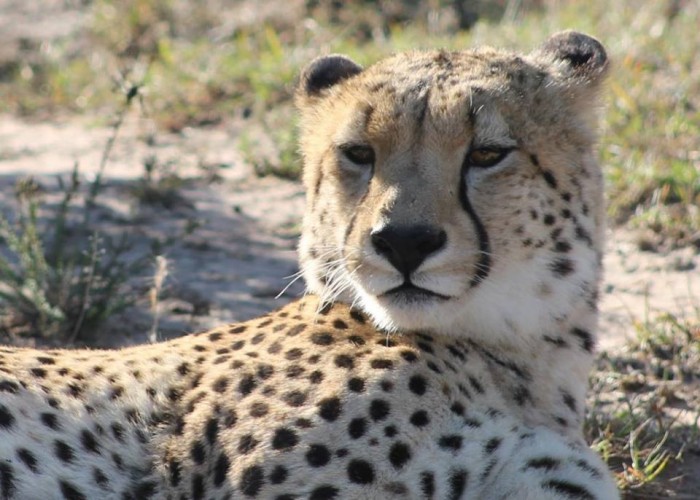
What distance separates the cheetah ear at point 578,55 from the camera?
3613 millimetres

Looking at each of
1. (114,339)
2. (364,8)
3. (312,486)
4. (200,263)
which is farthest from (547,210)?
(364,8)

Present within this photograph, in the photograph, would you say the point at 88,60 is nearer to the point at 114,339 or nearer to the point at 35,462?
the point at 114,339

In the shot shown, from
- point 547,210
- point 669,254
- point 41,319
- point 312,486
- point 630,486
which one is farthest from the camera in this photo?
point 669,254

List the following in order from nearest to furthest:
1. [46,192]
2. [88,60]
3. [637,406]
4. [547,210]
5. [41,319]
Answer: [547,210], [637,406], [41,319], [46,192], [88,60]

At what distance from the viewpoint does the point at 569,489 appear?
310 centimetres

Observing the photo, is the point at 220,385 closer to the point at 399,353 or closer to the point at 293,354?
the point at 293,354

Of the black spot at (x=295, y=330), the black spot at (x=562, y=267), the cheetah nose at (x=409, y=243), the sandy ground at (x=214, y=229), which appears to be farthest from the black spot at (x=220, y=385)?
the sandy ground at (x=214, y=229)

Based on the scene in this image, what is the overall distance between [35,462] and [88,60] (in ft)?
20.0

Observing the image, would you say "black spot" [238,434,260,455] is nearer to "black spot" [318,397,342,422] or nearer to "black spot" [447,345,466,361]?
"black spot" [318,397,342,422]

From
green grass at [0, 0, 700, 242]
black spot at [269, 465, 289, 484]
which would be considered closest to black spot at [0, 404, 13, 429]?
black spot at [269, 465, 289, 484]

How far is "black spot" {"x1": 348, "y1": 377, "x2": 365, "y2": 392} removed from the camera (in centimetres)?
311

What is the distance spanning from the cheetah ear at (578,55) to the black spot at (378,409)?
45.0 inches

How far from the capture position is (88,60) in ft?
28.8

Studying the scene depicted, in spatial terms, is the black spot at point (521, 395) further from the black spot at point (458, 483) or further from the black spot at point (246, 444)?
the black spot at point (246, 444)
